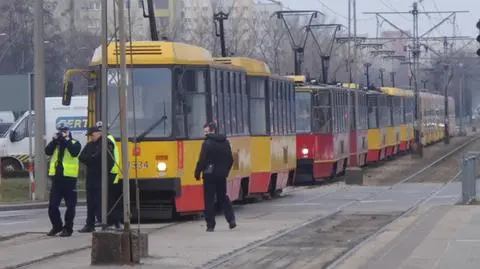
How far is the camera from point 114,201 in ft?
Result: 66.6

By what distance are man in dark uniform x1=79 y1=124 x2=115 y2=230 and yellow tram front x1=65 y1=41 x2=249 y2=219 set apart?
4.97ft

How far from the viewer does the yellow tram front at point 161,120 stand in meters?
21.8

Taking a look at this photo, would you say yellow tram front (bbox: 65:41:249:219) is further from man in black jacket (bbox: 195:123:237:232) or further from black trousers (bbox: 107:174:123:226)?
man in black jacket (bbox: 195:123:237:232)

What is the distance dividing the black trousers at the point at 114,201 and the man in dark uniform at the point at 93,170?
203 mm

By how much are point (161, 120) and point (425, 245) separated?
627 centimetres

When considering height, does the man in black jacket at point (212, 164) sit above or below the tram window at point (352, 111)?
below

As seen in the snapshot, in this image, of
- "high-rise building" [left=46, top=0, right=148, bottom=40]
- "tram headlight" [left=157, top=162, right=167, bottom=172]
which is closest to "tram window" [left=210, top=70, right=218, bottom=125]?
"tram headlight" [left=157, top=162, right=167, bottom=172]

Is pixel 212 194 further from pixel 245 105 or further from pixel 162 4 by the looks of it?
pixel 162 4

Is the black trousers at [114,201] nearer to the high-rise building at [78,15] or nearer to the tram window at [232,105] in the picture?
the tram window at [232,105]

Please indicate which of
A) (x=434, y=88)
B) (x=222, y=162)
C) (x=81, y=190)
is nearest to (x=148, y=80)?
(x=222, y=162)

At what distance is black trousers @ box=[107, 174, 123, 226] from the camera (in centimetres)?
1966

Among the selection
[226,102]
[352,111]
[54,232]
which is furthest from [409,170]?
[54,232]

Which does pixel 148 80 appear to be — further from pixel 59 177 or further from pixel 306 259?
pixel 306 259

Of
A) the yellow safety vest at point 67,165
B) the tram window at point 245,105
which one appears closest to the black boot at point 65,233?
the yellow safety vest at point 67,165
